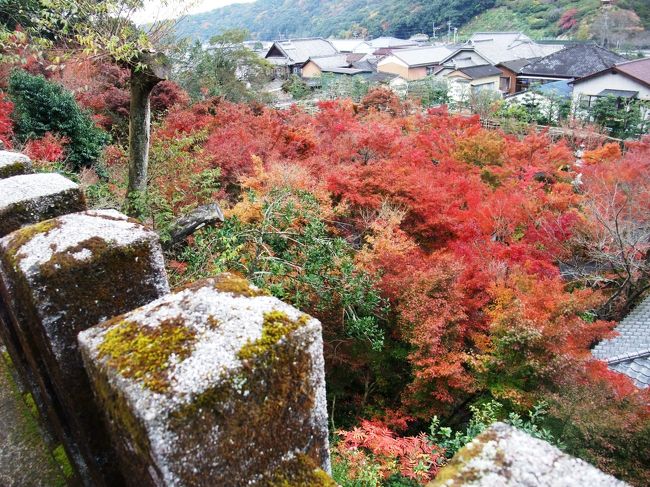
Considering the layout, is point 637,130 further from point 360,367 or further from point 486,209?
point 360,367

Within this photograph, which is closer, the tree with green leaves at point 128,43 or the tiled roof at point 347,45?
the tree with green leaves at point 128,43

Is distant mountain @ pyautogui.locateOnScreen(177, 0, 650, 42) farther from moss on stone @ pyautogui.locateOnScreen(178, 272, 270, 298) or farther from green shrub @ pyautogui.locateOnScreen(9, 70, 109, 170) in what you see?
moss on stone @ pyautogui.locateOnScreen(178, 272, 270, 298)

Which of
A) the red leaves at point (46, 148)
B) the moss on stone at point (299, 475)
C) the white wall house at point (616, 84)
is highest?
the moss on stone at point (299, 475)

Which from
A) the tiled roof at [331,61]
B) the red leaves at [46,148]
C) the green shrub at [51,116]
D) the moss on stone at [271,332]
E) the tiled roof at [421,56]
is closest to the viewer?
the moss on stone at [271,332]

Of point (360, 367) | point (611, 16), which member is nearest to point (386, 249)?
point (360, 367)

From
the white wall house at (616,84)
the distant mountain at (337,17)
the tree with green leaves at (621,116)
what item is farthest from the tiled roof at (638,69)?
the distant mountain at (337,17)

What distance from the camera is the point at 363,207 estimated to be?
12.7 metres

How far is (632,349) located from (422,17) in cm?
8692

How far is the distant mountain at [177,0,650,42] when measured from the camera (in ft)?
183

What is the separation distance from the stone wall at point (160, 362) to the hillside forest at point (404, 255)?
3348 mm

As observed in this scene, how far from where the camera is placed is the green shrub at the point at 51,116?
12.8m

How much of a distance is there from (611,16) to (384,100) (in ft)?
137

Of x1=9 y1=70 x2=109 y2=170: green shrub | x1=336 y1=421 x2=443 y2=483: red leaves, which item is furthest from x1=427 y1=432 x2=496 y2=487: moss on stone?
x1=9 y1=70 x2=109 y2=170: green shrub

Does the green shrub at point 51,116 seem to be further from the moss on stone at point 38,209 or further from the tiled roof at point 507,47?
the tiled roof at point 507,47
